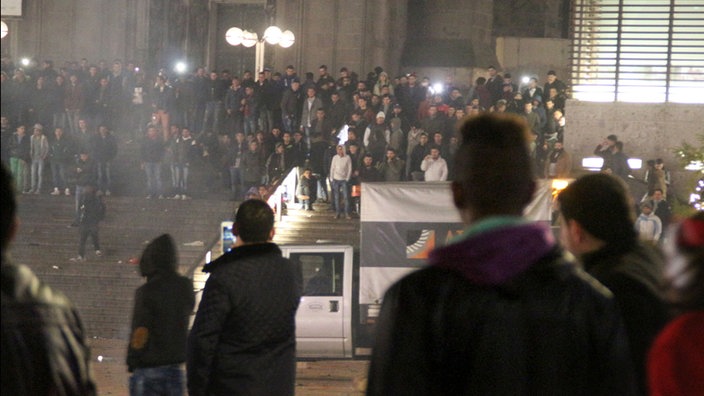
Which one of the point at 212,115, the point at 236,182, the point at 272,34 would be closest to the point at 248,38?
the point at 272,34

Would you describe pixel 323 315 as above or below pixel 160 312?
below

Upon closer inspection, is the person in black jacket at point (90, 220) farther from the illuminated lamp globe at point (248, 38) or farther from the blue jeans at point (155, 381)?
the blue jeans at point (155, 381)

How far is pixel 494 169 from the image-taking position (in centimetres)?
304

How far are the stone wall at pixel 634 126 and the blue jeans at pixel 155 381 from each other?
20.6 m

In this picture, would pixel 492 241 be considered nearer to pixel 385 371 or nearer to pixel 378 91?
pixel 385 371

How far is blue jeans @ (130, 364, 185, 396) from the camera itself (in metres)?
7.15

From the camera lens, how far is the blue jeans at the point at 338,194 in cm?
2519

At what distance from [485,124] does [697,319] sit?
26.0 inches

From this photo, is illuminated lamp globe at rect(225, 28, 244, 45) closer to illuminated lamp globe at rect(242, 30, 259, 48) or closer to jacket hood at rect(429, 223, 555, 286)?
illuminated lamp globe at rect(242, 30, 259, 48)

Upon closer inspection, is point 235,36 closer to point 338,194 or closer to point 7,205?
point 338,194

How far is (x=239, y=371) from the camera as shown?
5820 millimetres

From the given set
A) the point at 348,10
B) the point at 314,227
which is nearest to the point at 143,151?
the point at 314,227

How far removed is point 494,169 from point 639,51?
81.8 feet

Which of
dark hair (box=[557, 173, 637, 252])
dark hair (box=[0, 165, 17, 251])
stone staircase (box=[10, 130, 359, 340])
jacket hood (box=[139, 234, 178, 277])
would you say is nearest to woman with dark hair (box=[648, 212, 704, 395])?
dark hair (box=[557, 173, 637, 252])
